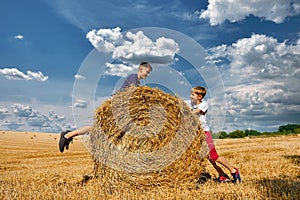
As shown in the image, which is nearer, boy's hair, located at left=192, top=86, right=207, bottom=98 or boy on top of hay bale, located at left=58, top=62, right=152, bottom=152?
boy on top of hay bale, located at left=58, top=62, right=152, bottom=152

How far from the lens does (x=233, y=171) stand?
5855 mm

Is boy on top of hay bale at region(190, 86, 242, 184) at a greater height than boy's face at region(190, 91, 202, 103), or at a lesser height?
lesser

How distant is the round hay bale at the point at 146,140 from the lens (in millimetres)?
5516

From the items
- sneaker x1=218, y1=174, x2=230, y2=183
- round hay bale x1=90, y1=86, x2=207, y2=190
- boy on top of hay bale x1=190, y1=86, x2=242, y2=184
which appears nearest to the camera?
round hay bale x1=90, y1=86, x2=207, y2=190

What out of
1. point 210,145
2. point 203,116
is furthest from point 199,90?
point 210,145

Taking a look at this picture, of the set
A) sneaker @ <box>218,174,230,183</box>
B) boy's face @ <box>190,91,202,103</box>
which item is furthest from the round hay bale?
sneaker @ <box>218,174,230,183</box>

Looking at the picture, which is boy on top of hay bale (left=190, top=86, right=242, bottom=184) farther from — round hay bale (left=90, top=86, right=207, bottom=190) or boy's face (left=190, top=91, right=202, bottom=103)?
round hay bale (left=90, top=86, right=207, bottom=190)

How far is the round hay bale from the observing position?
552 centimetres

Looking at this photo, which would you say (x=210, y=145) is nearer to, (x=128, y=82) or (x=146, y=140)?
(x=146, y=140)

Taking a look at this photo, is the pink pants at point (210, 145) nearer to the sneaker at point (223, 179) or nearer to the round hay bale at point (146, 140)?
the round hay bale at point (146, 140)

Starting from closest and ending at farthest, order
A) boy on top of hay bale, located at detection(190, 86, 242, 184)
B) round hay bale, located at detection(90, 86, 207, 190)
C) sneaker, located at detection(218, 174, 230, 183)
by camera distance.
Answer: round hay bale, located at detection(90, 86, 207, 190) < boy on top of hay bale, located at detection(190, 86, 242, 184) < sneaker, located at detection(218, 174, 230, 183)

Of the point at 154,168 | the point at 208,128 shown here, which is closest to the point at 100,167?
the point at 154,168

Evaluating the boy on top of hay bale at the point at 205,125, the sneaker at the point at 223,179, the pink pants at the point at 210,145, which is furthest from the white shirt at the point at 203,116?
the sneaker at the point at 223,179

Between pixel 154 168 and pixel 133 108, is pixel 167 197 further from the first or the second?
pixel 133 108
